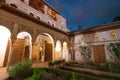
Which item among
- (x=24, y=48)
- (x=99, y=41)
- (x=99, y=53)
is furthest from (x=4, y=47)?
(x=99, y=41)

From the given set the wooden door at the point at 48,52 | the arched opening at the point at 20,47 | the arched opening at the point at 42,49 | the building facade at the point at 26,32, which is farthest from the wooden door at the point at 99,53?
the arched opening at the point at 20,47

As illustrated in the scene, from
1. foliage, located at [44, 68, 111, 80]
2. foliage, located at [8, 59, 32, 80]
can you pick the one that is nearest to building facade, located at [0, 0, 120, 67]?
foliage, located at [8, 59, 32, 80]

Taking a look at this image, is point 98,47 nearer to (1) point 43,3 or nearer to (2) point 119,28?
(2) point 119,28

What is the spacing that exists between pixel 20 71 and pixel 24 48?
263 inches

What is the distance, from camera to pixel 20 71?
18.3 feet

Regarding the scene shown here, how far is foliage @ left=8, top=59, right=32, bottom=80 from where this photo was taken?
5.44 meters

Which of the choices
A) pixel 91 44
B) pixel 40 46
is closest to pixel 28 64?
pixel 40 46

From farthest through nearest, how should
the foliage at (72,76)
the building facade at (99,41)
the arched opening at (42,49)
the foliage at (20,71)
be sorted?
the arched opening at (42,49)
the building facade at (99,41)
the foliage at (20,71)
the foliage at (72,76)

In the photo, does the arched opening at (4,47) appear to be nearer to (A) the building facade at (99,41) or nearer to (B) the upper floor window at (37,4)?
(B) the upper floor window at (37,4)

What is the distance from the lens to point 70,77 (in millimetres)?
5281

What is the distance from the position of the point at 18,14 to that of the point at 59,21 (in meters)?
11.4

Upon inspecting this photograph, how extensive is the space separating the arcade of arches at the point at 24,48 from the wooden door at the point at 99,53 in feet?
16.3

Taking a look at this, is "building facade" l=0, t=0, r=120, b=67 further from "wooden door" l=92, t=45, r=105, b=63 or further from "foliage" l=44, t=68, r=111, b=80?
"foliage" l=44, t=68, r=111, b=80

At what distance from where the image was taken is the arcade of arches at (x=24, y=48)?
9.24 meters
